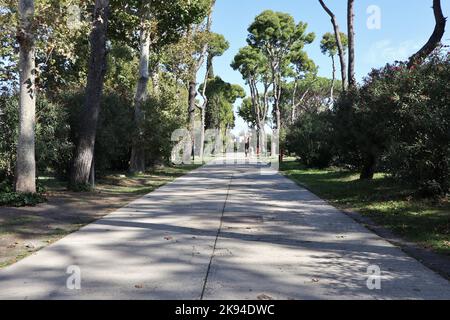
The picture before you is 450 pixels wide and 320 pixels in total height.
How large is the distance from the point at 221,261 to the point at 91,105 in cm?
998

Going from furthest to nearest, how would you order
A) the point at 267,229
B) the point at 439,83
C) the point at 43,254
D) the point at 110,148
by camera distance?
the point at 110,148
the point at 439,83
the point at 267,229
the point at 43,254

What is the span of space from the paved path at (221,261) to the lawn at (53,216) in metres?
0.41

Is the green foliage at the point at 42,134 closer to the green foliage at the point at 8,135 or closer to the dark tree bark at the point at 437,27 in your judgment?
the green foliage at the point at 8,135

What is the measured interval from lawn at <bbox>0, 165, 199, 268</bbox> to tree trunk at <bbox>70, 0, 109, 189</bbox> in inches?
27.1

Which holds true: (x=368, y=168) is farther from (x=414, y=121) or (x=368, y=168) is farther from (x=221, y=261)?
(x=221, y=261)

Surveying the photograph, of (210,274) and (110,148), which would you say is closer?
(210,274)

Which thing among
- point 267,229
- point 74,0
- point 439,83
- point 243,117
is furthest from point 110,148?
point 243,117

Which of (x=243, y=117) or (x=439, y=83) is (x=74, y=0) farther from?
(x=243, y=117)

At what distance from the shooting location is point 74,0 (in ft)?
32.2

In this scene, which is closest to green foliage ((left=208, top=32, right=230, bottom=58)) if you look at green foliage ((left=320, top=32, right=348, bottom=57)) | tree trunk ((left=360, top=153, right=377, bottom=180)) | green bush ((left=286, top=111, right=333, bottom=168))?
green foliage ((left=320, top=32, right=348, bottom=57))

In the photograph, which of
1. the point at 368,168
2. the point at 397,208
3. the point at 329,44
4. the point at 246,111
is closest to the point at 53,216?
the point at 397,208

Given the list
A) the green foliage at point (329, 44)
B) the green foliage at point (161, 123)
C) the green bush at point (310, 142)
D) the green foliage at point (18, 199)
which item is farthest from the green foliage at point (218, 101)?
the green foliage at point (18, 199)

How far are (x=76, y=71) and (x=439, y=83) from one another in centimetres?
2726

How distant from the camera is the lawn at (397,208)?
26.2ft
